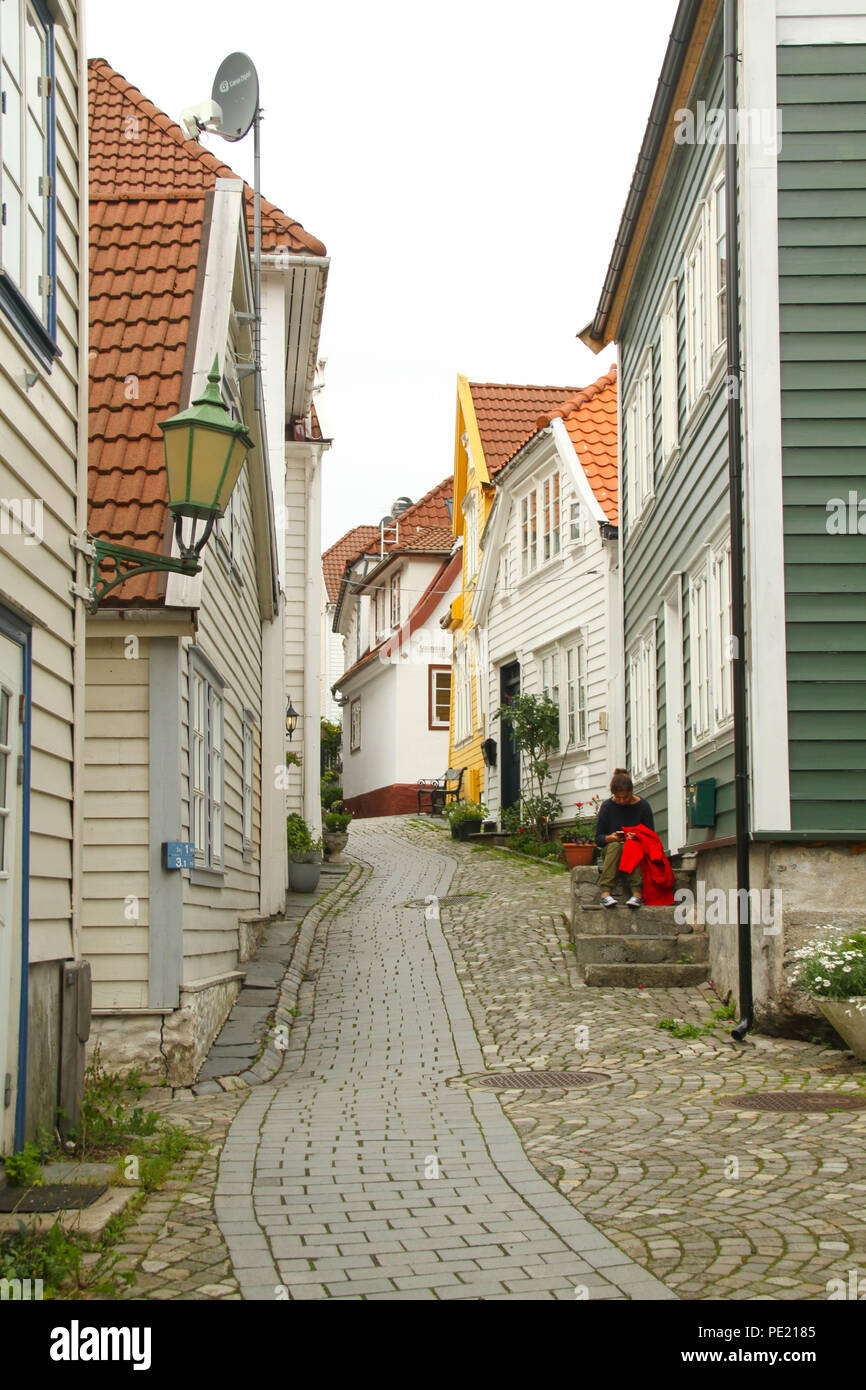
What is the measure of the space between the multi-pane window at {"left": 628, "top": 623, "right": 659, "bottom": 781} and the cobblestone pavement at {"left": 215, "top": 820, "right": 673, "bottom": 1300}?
15.2 feet

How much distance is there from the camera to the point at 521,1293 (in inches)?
177

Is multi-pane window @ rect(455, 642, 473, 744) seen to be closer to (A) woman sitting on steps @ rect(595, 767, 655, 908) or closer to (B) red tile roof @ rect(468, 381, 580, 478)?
(B) red tile roof @ rect(468, 381, 580, 478)

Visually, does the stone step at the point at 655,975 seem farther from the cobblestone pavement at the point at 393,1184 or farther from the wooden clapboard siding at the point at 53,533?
the wooden clapboard siding at the point at 53,533

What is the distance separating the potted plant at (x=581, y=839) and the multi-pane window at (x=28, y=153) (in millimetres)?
10531

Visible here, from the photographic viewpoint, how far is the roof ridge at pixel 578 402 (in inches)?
823

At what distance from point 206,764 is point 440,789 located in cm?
2360

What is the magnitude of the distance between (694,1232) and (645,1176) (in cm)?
92

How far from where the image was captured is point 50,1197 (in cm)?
535

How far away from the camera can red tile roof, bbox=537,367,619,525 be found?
19.9 metres

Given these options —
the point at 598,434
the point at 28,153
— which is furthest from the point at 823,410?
the point at 598,434

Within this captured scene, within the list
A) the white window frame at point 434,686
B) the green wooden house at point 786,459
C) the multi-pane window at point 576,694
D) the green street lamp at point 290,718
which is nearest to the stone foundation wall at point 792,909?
the green wooden house at point 786,459

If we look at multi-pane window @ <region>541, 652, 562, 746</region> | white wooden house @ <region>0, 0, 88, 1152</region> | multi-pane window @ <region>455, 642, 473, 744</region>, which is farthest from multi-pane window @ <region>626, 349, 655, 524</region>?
multi-pane window @ <region>455, 642, 473, 744</region>

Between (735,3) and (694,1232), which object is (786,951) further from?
(735,3)
